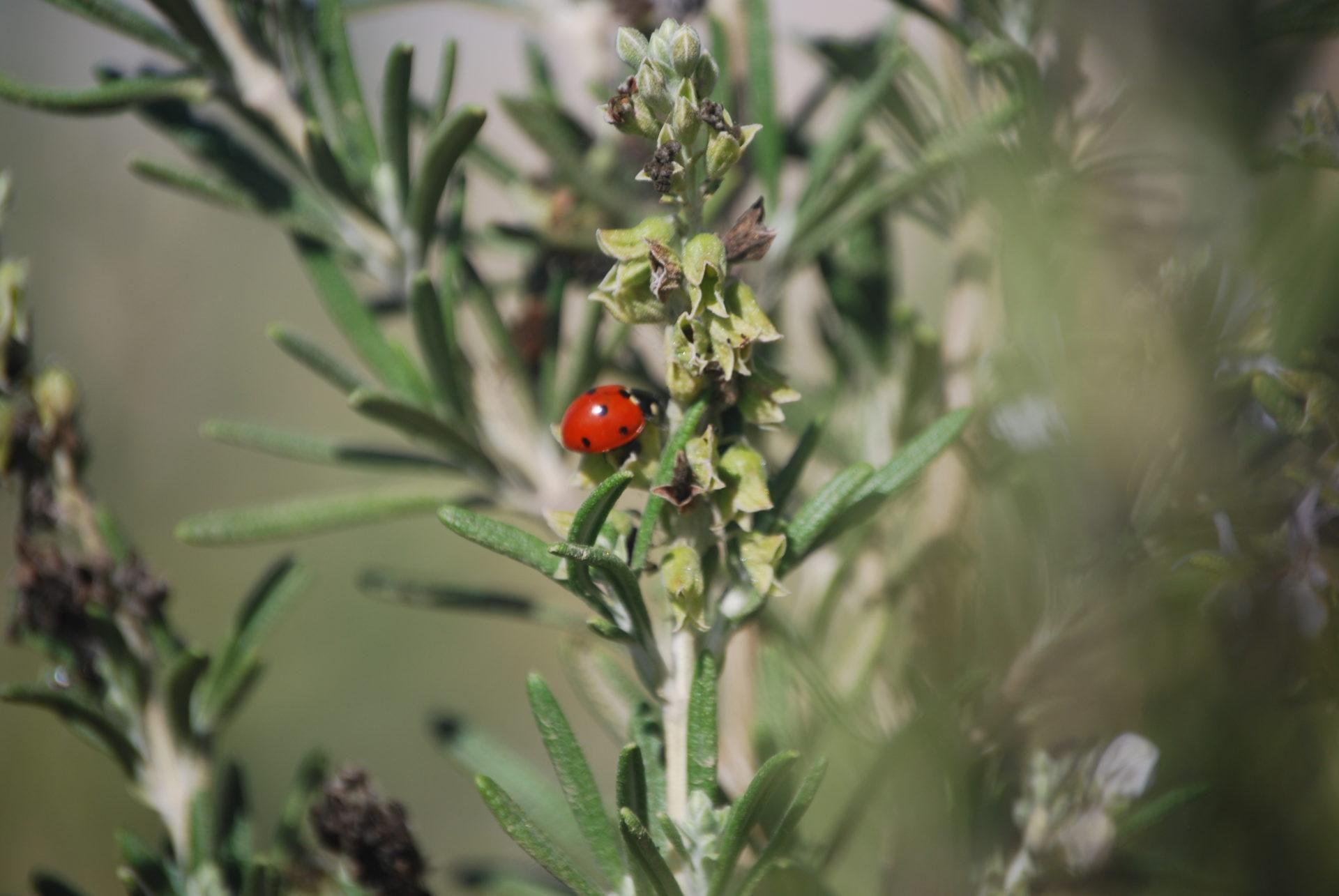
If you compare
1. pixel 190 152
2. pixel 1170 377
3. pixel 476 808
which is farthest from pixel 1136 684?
pixel 476 808

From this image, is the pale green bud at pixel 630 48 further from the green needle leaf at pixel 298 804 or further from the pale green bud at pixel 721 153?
the green needle leaf at pixel 298 804

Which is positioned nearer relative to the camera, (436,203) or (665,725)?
(665,725)

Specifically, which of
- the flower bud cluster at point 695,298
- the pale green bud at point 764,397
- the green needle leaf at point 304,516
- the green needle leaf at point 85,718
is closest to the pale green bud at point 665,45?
the flower bud cluster at point 695,298

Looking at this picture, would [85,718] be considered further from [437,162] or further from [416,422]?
[437,162]

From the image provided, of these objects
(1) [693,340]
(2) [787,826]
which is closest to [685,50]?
(1) [693,340]

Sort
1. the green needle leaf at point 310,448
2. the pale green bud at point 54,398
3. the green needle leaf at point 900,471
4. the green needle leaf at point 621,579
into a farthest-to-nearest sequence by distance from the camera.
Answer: the green needle leaf at point 310,448, the pale green bud at point 54,398, the green needle leaf at point 900,471, the green needle leaf at point 621,579

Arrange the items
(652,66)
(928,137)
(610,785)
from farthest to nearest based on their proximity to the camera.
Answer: (610,785) → (928,137) → (652,66)

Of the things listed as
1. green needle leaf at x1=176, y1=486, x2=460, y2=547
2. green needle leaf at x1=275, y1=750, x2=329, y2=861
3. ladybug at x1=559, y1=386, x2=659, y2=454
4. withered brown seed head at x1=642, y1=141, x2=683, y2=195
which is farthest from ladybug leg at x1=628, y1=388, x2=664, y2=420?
green needle leaf at x1=275, y1=750, x2=329, y2=861

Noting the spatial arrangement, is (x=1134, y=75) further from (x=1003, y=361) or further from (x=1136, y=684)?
(x=1136, y=684)
